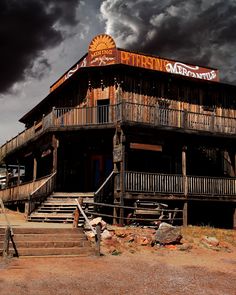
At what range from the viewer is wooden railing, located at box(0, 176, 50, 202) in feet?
74.9

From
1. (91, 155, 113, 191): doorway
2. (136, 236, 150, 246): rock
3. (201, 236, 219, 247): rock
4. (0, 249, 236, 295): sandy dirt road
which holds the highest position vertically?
(91, 155, 113, 191): doorway

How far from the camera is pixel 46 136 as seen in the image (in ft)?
78.3

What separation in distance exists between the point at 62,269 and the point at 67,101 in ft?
57.2

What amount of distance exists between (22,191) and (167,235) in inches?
526

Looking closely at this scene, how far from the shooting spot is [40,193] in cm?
2055

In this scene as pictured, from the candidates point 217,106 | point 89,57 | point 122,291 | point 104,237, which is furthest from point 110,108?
point 122,291

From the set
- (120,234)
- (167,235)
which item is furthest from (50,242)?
(167,235)

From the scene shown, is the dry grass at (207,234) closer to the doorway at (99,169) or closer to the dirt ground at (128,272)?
the dirt ground at (128,272)

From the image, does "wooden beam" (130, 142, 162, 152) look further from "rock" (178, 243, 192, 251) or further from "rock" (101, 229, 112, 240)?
"rock" (178, 243, 192, 251)

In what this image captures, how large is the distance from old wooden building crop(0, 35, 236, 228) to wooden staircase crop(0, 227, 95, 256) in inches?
205

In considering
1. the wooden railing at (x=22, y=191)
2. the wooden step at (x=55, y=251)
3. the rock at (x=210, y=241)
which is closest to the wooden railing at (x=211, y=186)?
the rock at (x=210, y=241)

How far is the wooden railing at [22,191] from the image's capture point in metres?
22.8

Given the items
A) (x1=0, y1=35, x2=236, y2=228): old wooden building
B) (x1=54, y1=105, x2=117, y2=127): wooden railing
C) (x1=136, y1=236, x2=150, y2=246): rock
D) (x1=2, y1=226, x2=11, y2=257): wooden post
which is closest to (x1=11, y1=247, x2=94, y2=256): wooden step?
(x1=2, y1=226, x2=11, y2=257): wooden post

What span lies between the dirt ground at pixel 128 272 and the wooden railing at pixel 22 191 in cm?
926
